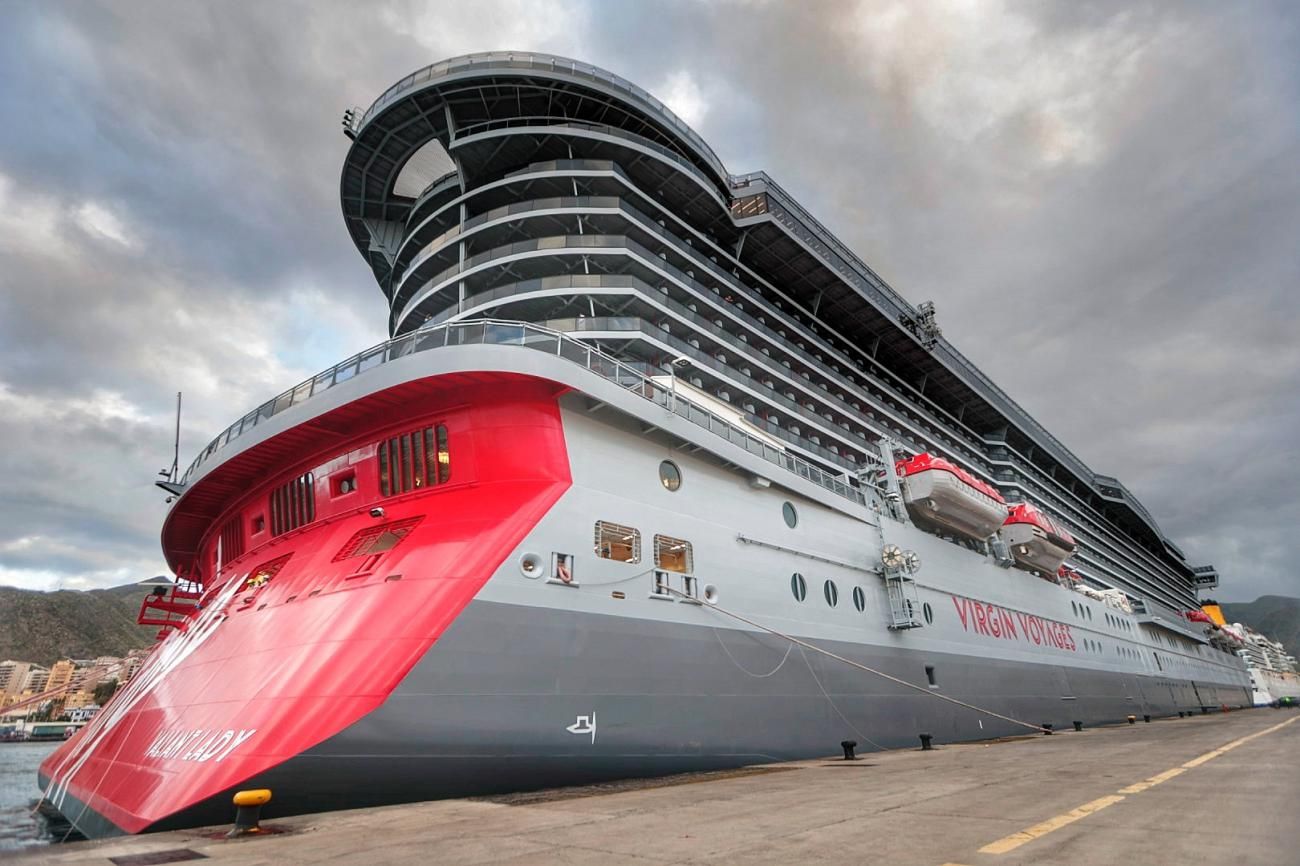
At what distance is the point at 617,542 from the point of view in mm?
12641

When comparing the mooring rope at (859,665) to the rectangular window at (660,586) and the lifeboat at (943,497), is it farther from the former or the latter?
the lifeboat at (943,497)

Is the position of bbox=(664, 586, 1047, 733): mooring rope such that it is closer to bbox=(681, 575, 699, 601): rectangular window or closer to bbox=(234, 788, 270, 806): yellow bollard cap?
bbox=(681, 575, 699, 601): rectangular window

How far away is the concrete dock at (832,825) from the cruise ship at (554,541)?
4.46 feet

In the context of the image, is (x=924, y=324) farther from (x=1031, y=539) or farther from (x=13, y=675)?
(x=13, y=675)

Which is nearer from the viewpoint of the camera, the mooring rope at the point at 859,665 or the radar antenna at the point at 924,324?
the mooring rope at the point at 859,665

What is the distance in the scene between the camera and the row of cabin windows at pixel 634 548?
1205 cm

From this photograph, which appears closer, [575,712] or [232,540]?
[575,712]

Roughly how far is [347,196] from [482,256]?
40.0ft

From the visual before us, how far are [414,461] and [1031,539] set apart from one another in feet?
89.4

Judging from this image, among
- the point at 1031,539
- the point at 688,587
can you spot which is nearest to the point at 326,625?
the point at 688,587

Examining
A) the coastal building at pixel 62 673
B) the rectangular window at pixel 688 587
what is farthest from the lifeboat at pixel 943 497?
the coastal building at pixel 62 673

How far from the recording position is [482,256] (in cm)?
2588

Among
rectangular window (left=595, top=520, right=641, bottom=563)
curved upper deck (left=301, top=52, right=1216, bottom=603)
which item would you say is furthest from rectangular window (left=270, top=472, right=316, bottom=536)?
curved upper deck (left=301, top=52, right=1216, bottom=603)

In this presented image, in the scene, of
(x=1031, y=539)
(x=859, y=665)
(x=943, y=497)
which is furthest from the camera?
(x=1031, y=539)
